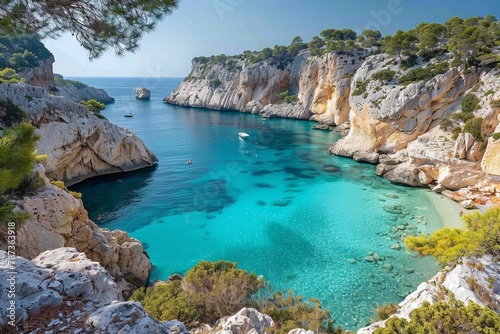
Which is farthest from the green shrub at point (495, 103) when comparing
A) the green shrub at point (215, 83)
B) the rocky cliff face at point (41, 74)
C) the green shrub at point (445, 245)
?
the rocky cliff face at point (41, 74)

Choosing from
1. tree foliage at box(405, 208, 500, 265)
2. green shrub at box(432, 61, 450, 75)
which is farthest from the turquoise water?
green shrub at box(432, 61, 450, 75)

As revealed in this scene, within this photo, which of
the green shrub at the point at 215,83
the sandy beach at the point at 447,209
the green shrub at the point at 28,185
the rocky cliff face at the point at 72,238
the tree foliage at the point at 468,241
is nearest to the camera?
the tree foliage at the point at 468,241

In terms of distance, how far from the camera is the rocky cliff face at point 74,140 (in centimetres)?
2317

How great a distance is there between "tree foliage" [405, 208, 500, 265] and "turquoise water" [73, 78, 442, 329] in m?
2.86

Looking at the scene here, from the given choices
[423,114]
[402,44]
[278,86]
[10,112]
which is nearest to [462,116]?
[423,114]

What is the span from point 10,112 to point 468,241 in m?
29.1

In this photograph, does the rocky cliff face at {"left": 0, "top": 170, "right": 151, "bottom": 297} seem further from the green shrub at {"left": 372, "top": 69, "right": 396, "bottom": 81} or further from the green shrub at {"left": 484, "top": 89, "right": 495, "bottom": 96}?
the green shrub at {"left": 372, "top": 69, "right": 396, "bottom": 81}

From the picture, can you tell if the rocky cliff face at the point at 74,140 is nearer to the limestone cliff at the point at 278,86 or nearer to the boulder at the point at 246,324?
the boulder at the point at 246,324

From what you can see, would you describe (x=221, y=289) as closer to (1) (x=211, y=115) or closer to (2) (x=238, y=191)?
(2) (x=238, y=191)

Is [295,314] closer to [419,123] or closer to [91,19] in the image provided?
[91,19]

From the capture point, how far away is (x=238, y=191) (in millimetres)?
25156

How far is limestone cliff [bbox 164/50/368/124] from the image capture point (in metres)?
50.8

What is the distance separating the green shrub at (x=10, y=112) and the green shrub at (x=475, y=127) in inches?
1427

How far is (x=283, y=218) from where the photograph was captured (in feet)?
65.2
